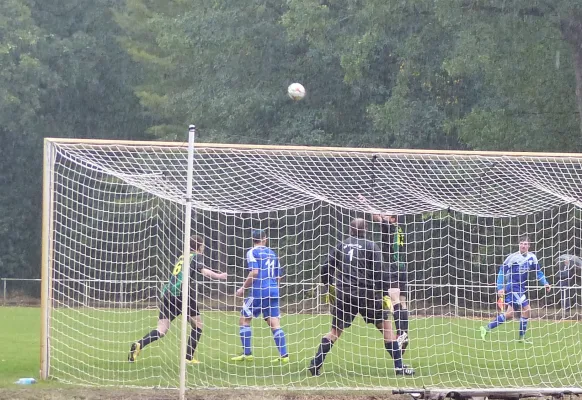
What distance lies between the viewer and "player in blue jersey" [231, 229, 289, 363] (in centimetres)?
1331

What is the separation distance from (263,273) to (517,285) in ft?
16.8

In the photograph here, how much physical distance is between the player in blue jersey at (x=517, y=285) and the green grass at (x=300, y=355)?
1.18 feet

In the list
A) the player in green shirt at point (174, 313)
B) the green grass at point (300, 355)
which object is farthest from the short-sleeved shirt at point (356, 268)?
the player in green shirt at point (174, 313)

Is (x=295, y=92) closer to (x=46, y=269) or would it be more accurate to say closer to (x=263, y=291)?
(x=263, y=291)

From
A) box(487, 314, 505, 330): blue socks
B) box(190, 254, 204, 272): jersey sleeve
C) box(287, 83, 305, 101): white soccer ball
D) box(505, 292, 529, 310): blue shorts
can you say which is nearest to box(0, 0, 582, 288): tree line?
box(505, 292, 529, 310): blue shorts

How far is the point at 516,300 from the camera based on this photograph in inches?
645

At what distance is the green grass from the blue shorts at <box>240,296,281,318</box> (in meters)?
0.66

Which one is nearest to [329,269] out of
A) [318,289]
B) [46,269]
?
[46,269]

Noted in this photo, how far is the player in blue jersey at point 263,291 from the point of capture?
13.3 meters

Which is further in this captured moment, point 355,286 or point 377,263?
point 377,263

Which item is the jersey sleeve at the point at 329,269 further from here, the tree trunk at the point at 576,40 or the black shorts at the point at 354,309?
the tree trunk at the point at 576,40

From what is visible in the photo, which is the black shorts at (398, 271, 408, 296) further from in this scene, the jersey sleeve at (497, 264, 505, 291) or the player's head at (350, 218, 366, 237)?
the jersey sleeve at (497, 264, 505, 291)

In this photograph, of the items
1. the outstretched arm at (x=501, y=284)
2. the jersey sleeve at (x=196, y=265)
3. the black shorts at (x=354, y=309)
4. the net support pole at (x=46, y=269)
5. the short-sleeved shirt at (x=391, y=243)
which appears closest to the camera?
the net support pole at (x=46, y=269)

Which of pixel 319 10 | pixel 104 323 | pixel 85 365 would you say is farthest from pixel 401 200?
pixel 319 10
